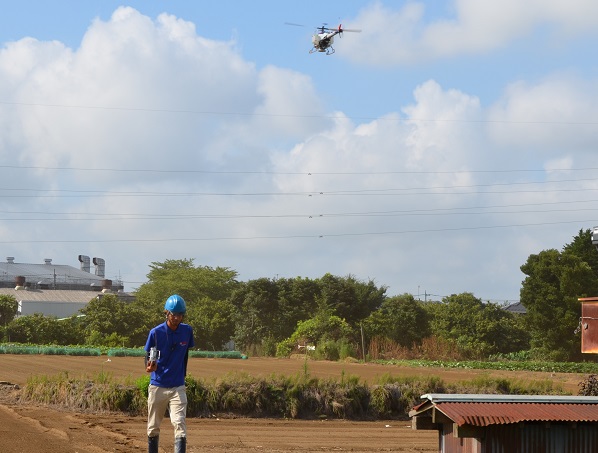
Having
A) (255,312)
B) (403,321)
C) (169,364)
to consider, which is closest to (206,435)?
(169,364)

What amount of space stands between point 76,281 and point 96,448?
379ft

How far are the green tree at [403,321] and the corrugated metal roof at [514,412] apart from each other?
6152 cm

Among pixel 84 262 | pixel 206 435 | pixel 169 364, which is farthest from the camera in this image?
pixel 84 262

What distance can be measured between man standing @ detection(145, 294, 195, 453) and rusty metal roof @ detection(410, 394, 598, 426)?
2862 mm

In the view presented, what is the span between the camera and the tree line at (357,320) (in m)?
65.8

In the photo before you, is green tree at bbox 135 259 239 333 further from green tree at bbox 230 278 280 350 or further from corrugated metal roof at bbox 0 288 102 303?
green tree at bbox 230 278 280 350

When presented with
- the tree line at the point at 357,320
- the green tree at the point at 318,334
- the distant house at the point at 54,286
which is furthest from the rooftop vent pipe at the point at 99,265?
the green tree at the point at 318,334

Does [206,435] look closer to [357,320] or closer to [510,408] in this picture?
[510,408]

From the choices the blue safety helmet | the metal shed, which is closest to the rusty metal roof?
the metal shed

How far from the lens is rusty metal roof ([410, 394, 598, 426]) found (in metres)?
10.7

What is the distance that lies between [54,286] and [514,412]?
116512 millimetres

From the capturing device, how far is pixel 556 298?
66.0m

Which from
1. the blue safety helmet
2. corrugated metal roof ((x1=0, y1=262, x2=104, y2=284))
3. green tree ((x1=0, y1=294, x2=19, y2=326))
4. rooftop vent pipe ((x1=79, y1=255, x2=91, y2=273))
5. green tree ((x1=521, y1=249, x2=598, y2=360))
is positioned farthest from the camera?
rooftop vent pipe ((x1=79, y1=255, x2=91, y2=273))

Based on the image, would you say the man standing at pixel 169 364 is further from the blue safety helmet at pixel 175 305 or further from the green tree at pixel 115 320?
the green tree at pixel 115 320
